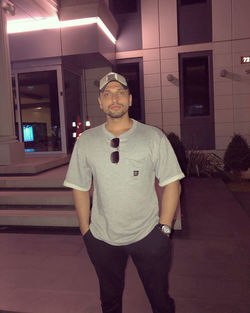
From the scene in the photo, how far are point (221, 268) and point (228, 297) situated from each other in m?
0.62

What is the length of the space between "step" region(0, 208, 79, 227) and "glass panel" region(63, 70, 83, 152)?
4625 mm

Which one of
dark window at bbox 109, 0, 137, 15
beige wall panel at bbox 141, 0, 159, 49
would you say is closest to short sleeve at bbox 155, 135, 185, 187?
beige wall panel at bbox 141, 0, 159, 49

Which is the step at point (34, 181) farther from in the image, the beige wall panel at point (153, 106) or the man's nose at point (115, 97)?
the beige wall panel at point (153, 106)

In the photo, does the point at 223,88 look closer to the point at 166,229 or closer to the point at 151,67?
the point at 151,67

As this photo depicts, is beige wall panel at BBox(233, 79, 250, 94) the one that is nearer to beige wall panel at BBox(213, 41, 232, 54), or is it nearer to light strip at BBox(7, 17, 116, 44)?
beige wall panel at BBox(213, 41, 232, 54)

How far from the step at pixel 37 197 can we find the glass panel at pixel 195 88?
267 inches

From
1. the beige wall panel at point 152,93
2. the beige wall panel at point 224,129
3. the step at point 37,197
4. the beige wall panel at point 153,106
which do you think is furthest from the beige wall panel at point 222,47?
the step at point 37,197

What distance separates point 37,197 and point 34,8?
4.78m

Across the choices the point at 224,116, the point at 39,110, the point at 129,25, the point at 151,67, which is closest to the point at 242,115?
the point at 224,116

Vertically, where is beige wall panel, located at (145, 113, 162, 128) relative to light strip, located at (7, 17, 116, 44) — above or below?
below

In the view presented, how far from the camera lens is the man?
195cm

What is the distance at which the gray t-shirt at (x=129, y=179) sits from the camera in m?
1.95

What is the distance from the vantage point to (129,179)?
6.39 feet

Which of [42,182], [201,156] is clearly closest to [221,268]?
[42,182]
